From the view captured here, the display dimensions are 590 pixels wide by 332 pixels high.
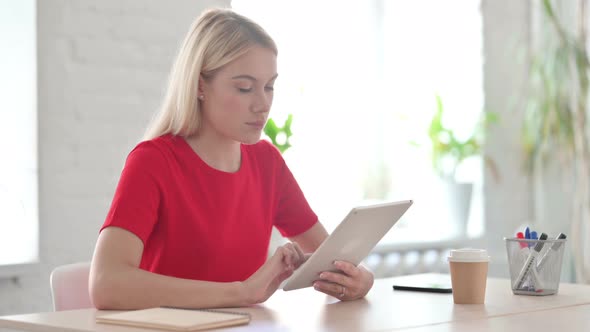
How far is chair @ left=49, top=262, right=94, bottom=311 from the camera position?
6.23 ft

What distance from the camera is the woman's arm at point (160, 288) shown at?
5.61 ft

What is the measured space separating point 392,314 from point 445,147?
8.10 feet

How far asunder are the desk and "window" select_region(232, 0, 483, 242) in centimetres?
184

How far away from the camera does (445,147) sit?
13.2 ft

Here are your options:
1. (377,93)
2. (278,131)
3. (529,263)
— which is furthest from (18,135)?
(377,93)

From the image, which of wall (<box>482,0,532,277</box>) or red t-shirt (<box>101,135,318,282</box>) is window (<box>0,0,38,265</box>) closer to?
red t-shirt (<box>101,135,318,282</box>)

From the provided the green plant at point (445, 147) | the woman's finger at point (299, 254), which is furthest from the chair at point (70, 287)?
the green plant at point (445, 147)

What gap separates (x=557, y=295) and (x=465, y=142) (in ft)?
7.11

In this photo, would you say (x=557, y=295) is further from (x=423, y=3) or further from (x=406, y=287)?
(x=423, y=3)

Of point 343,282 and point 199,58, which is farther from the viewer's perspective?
point 199,58

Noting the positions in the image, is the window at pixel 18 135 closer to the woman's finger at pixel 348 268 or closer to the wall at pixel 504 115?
the woman's finger at pixel 348 268

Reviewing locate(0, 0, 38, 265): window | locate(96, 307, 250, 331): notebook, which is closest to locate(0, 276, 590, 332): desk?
locate(96, 307, 250, 331): notebook

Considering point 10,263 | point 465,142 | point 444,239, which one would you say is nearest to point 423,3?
point 465,142

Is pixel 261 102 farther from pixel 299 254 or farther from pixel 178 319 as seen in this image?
pixel 178 319
